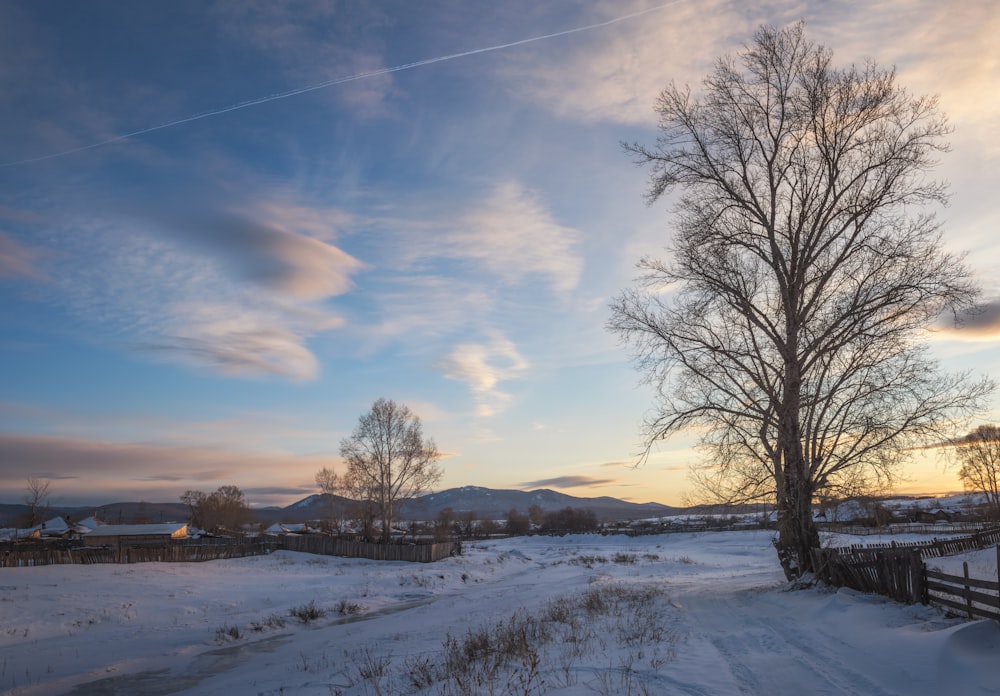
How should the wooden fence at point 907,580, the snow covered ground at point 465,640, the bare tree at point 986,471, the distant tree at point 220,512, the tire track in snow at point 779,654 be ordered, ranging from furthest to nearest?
the distant tree at point 220,512
the bare tree at point 986,471
the wooden fence at point 907,580
the snow covered ground at point 465,640
the tire track in snow at point 779,654

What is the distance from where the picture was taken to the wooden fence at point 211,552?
36125 millimetres

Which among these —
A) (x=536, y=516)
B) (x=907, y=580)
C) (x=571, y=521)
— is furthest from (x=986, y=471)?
(x=536, y=516)

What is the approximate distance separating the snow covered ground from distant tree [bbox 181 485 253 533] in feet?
341

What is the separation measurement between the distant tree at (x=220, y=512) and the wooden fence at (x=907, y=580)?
12288 centimetres

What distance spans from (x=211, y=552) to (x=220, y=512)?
91.0m

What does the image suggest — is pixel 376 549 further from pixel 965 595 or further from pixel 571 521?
pixel 571 521

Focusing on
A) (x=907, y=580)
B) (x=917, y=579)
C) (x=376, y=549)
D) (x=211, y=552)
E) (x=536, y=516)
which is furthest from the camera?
(x=536, y=516)

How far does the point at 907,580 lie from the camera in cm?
1233

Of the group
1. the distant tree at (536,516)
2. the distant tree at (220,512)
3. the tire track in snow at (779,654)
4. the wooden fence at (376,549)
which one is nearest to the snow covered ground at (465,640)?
the tire track in snow at (779,654)

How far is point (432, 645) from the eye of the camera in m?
15.2

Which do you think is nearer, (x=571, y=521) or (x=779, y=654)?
(x=779, y=654)

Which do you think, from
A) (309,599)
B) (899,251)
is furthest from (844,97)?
(309,599)

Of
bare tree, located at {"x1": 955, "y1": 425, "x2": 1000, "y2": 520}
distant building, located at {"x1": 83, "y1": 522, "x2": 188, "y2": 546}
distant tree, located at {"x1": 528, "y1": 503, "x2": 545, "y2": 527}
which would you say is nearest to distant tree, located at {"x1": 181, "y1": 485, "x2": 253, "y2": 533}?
distant building, located at {"x1": 83, "y1": 522, "x2": 188, "y2": 546}

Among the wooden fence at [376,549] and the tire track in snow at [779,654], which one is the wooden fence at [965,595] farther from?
the wooden fence at [376,549]
